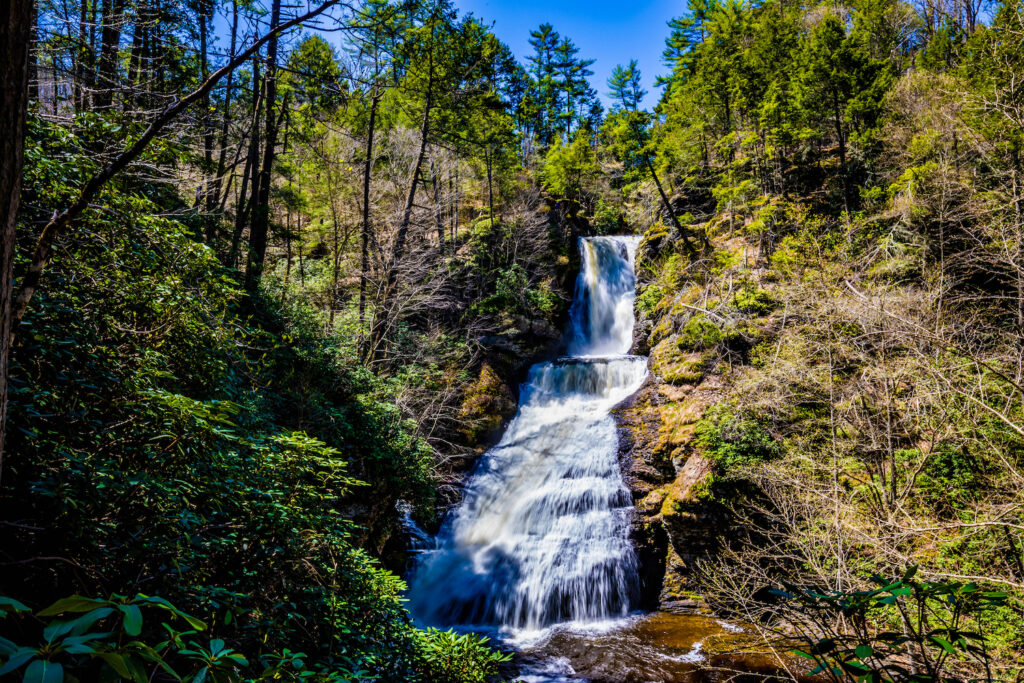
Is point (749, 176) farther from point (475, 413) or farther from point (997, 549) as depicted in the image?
point (997, 549)

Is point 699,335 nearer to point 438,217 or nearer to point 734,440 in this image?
point 734,440

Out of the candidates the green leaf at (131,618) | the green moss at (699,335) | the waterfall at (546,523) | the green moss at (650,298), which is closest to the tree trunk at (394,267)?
the waterfall at (546,523)

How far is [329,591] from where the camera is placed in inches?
172

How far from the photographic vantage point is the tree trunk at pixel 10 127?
156 cm

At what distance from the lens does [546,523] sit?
11203mm

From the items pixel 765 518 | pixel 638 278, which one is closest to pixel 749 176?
pixel 638 278

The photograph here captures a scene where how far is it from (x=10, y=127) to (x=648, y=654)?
9.91 m

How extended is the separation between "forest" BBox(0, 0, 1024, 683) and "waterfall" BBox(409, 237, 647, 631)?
25.7 inches

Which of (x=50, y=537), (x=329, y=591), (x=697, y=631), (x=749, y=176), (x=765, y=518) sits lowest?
(x=697, y=631)


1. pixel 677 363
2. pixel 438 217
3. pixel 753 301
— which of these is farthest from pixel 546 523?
pixel 438 217

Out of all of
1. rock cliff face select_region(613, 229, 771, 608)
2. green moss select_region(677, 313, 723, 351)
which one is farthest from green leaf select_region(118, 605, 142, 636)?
green moss select_region(677, 313, 723, 351)

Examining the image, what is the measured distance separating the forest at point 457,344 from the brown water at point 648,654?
0.29 metres

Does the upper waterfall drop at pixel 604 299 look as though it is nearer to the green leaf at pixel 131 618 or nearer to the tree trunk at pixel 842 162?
the tree trunk at pixel 842 162

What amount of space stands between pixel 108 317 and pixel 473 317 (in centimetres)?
1385
